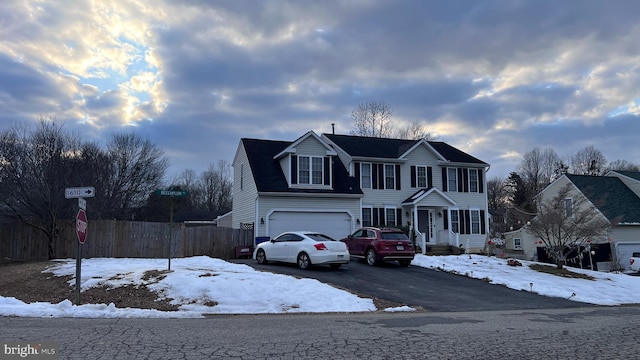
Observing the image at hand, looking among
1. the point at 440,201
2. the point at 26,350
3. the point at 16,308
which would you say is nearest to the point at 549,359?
the point at 26,350

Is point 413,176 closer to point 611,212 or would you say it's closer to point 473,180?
point 473,180

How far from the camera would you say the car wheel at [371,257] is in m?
20.3

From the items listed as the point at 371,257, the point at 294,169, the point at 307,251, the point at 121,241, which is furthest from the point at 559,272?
the point at 121,241

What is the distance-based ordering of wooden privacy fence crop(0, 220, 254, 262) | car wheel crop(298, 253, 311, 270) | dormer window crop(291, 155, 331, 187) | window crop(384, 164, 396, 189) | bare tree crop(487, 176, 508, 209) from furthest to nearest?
bare tree crop(487, 176, 508, 209) < window crop(384, 164, 396, 189) < dormer window crop(291, 155, 331, 187) < wooden privacy fence crop(0, 220, 254, 262) < car wheel crop(298, 253, 311, 270)

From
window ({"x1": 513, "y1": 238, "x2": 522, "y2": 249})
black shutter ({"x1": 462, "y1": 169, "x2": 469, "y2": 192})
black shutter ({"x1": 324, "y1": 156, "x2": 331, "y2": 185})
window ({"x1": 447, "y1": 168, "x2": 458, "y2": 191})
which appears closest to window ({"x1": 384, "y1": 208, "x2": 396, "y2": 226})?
window ({"x1": 447, "y1": 168, "x2": 458, "y2": 191})

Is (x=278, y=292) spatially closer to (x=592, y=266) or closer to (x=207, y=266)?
(x=207, y=266)

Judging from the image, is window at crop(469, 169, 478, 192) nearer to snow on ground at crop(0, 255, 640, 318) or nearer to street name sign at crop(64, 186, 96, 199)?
snow on ground at crop(0, 255, 640, 318)

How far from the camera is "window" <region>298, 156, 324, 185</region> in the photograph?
27.2 meters

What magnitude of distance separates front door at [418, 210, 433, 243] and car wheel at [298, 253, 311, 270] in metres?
14.4

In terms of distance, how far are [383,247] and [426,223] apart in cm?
1208

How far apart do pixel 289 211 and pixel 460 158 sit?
46.1 feet

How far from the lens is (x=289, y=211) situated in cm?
2639

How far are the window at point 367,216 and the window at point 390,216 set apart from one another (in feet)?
3.47

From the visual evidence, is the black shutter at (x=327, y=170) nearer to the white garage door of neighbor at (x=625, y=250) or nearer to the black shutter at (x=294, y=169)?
the black shutter at (x=294, y=169)
